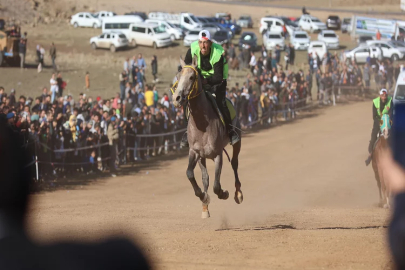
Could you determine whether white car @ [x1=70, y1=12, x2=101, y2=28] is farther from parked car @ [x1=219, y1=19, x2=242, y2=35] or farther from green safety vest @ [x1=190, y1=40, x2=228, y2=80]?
green safety vest @ [x1=190, y1=40, x2=228, y2=80]

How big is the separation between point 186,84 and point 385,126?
5748 mm

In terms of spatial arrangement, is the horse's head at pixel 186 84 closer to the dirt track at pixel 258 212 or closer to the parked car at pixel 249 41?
the dirt track at pixel 258 212

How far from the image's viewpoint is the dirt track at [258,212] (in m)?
9.70

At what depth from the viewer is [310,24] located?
6794cm

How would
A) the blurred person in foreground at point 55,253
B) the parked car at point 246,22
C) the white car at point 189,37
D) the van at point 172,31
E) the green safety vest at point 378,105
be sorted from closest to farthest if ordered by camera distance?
the blurred person in foreground at point 55,253 → the green safety vest at point 378,105 → the white car at point 189,37 → the van at point 172,31 → the parked car at point 246,22

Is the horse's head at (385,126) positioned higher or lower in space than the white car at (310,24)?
higher

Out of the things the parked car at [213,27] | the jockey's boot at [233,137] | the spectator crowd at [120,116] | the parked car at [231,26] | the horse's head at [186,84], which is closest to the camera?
the horse's head at [186,84]

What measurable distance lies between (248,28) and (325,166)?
154 ft

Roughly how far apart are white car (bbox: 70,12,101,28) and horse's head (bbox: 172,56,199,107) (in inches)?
2201

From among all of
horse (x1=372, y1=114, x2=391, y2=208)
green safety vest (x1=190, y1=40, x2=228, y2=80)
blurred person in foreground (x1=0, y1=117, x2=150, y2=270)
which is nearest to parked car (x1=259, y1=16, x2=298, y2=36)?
horse (x1=372, y1=114, x2=391, y2=208)

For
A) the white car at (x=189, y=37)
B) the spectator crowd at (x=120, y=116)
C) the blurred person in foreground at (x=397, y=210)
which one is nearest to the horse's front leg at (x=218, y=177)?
the spectator crowd at (x=120, y=116)

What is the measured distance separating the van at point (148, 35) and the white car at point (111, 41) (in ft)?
4.62

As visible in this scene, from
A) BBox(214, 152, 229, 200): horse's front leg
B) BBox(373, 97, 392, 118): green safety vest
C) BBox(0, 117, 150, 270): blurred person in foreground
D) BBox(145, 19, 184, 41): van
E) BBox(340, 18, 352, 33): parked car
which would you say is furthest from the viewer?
BBox(340, 18, 352, 33): parked car

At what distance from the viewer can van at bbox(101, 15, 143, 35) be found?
188 feet
